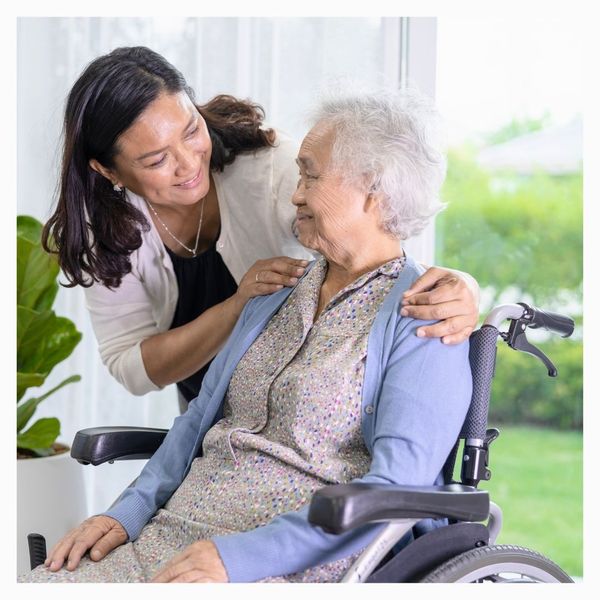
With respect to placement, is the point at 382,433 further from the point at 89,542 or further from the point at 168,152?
the point at 168,152

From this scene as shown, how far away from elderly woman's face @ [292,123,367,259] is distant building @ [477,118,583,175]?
253 centimetres

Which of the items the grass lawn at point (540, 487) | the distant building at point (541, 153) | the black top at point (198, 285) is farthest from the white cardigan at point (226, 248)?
the grass lawn at point (540, 487)

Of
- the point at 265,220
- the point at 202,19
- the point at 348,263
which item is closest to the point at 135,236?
the point at 265,220

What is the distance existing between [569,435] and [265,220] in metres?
3.57

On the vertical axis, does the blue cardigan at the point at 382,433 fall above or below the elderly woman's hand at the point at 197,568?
above

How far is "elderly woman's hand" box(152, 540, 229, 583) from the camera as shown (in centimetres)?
136

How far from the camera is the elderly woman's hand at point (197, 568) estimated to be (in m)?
1.36

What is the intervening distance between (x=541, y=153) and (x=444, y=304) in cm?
298

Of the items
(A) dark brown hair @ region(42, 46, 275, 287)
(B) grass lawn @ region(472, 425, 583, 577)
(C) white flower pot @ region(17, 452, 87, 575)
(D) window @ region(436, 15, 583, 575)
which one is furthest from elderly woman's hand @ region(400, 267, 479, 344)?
(B) grass lawn @ region(472, 425, 583, 577)

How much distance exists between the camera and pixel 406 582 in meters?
1.39

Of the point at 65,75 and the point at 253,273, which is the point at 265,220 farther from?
the point at 65,75

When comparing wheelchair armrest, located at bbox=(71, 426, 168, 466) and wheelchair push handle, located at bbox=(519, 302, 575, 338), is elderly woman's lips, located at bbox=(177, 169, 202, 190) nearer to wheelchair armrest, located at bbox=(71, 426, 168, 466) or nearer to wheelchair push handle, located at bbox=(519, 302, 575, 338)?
wheelchair armrest, located at bbox=(71, 426, 168, 466)

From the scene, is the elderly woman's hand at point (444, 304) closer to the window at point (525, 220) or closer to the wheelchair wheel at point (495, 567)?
the wheelchair wheel at point (495, 567)

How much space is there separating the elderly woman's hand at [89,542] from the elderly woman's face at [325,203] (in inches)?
26.3
